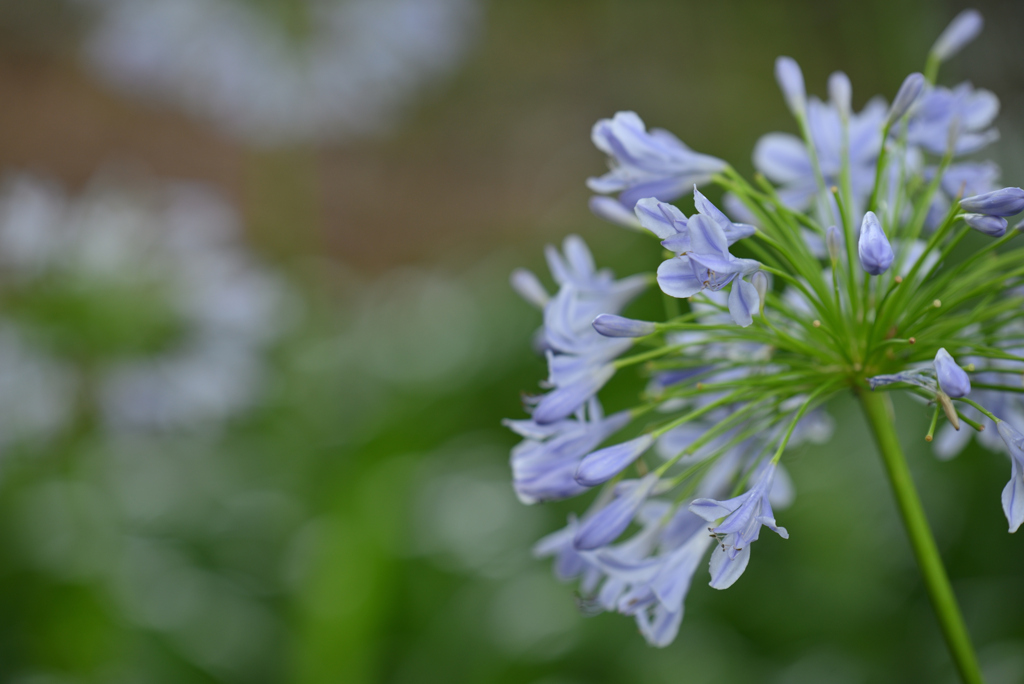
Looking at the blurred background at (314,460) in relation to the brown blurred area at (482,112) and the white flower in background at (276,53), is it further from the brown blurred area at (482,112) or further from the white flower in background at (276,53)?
the brown blurred area at (482,112)

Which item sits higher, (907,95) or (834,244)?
(907,95)

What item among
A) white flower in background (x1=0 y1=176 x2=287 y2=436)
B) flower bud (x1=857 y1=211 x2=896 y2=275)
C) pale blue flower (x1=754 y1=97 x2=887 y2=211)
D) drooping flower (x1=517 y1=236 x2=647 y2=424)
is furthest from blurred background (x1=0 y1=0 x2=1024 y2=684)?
flower bud (x1=857 y1=211 x2=896 y2=275)

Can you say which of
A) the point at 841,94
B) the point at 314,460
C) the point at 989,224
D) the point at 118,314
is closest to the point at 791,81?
the point at 841,94

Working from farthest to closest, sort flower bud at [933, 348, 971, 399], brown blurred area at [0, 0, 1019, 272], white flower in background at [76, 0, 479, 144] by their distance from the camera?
brown blurred area at [0, 0, 1019, 272] < white flower in background at [76, 0, 479, 144] < flower bud at [933, 348, 971, 399]

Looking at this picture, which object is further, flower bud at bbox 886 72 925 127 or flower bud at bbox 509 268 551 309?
flower bud at bbox 509 268 551 309

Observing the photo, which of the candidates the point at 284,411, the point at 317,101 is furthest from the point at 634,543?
the point at 317,101

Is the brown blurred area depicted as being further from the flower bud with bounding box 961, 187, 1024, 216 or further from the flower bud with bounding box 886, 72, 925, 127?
the flower bud with bounding box 961, 187, 1024, 216

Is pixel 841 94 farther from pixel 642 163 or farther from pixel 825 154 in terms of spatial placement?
pixel 642 163

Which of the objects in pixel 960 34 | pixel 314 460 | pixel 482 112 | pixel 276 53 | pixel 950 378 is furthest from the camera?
pixel 482 112
